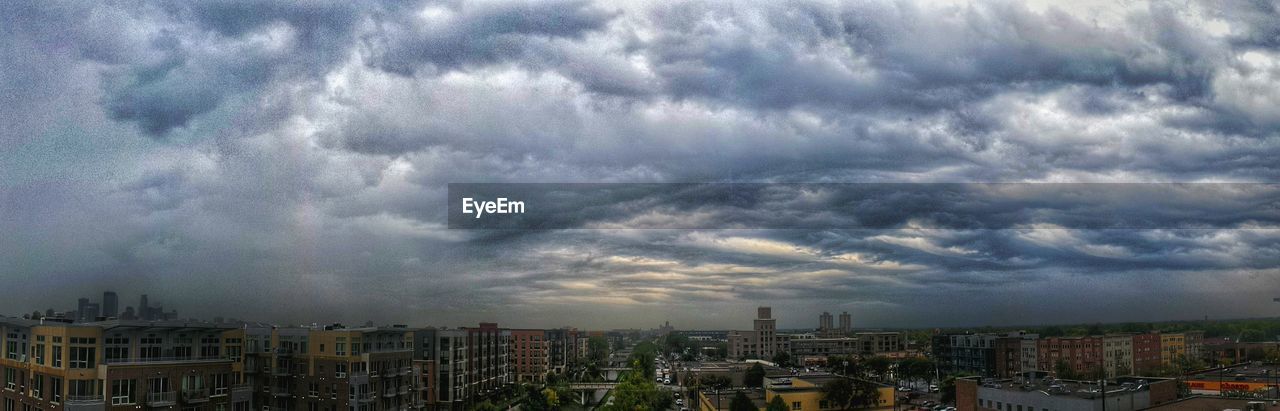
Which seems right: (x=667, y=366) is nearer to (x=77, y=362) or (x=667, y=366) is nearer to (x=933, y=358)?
(x=933, y=358)

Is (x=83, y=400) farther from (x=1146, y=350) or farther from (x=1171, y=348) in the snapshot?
(x=1171, y=348)

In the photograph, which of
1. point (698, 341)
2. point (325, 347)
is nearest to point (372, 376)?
point (325, 347)

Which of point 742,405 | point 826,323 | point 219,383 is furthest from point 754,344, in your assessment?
point 219,383

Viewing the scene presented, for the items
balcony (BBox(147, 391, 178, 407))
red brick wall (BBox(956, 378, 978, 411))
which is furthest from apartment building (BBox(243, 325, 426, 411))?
red brick wall (BBox(956, 378, 978, 411))

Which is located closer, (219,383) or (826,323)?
(219,383)

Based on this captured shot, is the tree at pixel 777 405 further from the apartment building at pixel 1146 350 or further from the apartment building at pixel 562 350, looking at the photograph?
the apartment building at pixel 1146 350

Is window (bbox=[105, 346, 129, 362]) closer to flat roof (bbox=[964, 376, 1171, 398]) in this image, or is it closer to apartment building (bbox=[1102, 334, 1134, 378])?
flat roof (bbox=[964, 376, 1171, 398])
